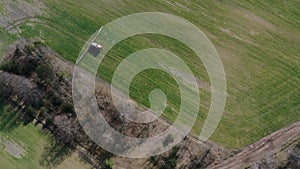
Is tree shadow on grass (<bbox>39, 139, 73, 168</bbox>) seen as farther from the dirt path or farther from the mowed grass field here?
the dirt path

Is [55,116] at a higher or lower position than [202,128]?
lower

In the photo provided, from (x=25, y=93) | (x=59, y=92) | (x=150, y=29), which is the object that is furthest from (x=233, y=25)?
(x=25, y=93)

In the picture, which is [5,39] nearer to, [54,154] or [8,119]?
[8,119]

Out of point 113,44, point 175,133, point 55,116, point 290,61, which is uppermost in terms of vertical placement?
point 290,61

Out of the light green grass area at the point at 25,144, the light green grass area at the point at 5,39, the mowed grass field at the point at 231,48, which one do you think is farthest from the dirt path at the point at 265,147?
the light green grass area at the point at 5,39

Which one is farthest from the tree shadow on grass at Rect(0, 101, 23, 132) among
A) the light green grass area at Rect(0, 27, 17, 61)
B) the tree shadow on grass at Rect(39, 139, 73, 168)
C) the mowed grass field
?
the mowed grass field

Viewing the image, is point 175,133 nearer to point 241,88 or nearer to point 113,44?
point 241,88
